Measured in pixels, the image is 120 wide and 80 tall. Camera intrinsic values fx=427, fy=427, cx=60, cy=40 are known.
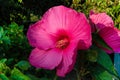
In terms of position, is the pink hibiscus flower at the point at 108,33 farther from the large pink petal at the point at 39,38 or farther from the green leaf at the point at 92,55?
the large pink petal at the point at 39,38

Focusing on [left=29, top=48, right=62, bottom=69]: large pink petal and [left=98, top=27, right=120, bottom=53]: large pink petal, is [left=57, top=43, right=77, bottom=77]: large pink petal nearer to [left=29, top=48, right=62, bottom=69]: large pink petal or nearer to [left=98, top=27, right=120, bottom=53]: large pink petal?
[left=29, top=48, right=62, bottom=69]: large pink petal

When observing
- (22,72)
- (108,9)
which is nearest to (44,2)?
(108,9)

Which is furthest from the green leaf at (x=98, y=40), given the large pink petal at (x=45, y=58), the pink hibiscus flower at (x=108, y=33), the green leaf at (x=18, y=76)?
the green leaf at (x=18, y=76)

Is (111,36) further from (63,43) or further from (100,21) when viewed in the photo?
(63,43)

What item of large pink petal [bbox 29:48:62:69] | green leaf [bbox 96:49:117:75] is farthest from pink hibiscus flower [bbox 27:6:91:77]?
green leaf [bbox 96:49:117:75]

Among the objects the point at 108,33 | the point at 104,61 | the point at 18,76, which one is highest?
the point at 108,33

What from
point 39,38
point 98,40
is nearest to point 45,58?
point 39,38

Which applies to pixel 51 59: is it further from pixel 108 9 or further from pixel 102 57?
pixel 108 9

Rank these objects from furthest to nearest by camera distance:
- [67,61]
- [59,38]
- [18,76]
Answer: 1. [18,76]
2. [59,38]
3. [67,61]
